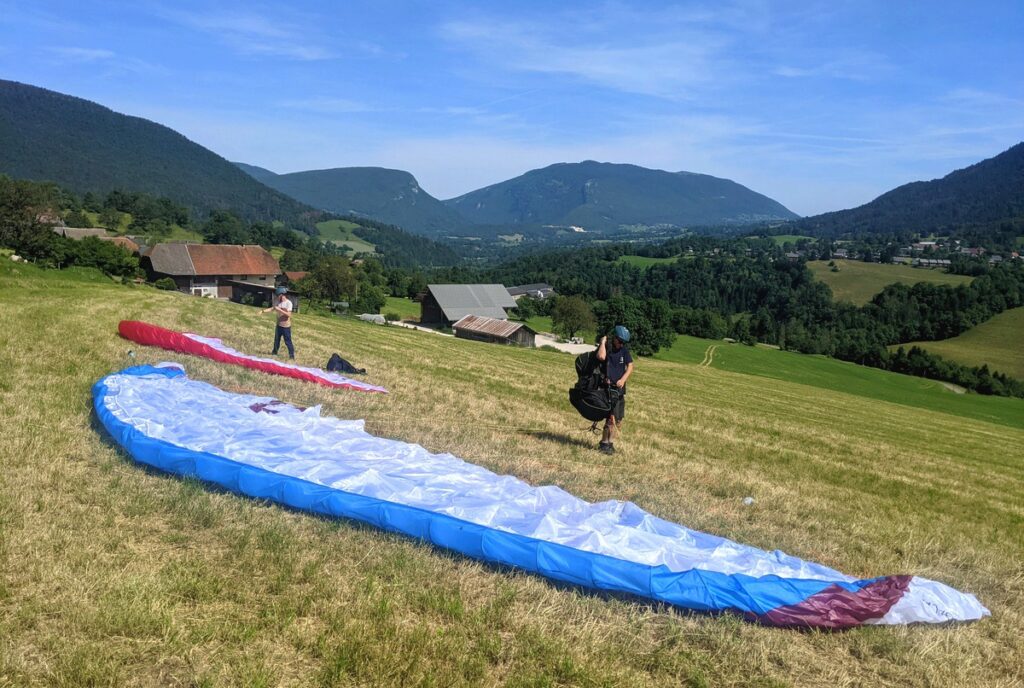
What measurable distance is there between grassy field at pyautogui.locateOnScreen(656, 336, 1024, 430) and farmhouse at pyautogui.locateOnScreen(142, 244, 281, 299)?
51632mm

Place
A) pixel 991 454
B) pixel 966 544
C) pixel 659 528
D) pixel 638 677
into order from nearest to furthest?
pixel 638 677
pixel 659 528
pixel 966 544
pixel 991 454

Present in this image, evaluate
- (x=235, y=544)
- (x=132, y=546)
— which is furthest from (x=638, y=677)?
(x=132, y=546)

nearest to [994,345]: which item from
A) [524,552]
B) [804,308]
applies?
[804,308]

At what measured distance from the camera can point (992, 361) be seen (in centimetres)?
10000

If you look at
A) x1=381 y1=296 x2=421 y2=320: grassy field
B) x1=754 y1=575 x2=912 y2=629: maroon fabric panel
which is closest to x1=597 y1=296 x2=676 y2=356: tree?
x1=381 y1=296 x2=421 y2=320: grassy field

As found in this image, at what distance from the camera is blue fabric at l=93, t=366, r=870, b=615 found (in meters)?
5.16

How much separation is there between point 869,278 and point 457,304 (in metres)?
144

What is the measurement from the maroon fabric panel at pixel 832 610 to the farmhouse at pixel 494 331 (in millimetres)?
64090

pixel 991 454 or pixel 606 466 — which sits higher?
pixel 606 466

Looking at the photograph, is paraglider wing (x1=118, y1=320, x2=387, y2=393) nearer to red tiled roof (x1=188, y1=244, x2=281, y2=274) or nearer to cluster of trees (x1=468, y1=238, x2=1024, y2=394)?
red tiled roof (x1=188, y1=244, x2=281, y2=274)

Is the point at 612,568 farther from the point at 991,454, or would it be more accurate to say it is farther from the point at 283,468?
the point at 991,454

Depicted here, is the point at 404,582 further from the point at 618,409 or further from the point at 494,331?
the point at 494,331

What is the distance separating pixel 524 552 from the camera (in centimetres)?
553

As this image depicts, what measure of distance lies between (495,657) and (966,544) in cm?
742
